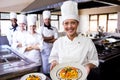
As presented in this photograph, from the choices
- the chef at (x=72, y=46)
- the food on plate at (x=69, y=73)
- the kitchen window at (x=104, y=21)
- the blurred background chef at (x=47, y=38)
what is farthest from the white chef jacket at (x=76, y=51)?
the kitchen window at (x=104, y=21)

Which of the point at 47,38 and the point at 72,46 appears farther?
the point at 47,38

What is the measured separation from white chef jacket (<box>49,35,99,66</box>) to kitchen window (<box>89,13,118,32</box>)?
628 centimetres

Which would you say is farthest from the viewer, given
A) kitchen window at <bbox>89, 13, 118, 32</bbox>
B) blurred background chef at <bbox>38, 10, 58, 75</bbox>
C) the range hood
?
kitchen window at <bbox>89, 13, 118, 32</bbox>

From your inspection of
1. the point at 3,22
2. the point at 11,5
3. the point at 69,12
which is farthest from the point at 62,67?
the point at 3,22

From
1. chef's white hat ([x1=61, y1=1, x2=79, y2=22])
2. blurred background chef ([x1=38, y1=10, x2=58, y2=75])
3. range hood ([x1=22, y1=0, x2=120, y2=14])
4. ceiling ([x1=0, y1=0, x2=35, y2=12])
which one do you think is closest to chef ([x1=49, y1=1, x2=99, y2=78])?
chef's white hat ([x1=61, y1=1, x2=79, y2=22])

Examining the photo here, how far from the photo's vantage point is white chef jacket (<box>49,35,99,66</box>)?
59.0 inches

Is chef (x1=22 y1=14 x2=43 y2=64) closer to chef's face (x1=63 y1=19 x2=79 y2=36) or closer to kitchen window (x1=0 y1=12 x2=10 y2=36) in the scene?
chef's face (x1=63 y1=19 x2=79 y2=36)

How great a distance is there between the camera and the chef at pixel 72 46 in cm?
146

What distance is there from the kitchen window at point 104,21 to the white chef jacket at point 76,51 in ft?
20.6

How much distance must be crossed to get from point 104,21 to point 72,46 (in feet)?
22.5

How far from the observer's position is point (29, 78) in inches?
48.3

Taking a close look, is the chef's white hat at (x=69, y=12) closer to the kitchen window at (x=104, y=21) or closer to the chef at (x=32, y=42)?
the chef at (x=32, y=42)

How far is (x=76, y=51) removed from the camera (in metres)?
1.53

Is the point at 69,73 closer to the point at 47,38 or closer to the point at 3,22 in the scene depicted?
the point at 47,38
